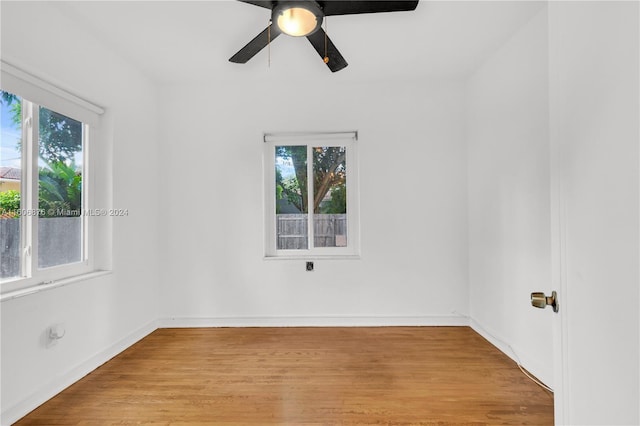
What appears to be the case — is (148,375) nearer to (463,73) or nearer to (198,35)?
(198,35)

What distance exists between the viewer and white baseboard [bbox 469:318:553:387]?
210 cm

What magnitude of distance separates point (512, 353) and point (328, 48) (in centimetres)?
264

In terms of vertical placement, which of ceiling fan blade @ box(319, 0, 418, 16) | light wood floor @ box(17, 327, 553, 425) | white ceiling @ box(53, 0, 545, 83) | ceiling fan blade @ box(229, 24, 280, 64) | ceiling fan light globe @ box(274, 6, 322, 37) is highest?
white ceiling @ box(53, 0, 545, 83)

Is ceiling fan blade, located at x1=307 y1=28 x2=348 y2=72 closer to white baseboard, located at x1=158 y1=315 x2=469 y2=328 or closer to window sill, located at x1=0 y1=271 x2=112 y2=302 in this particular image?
window sill, located at x1=0 y1=271 x2=112 y2=302

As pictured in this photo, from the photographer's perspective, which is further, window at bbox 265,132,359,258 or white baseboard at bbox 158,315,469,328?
window at bbox 265,132,359,258

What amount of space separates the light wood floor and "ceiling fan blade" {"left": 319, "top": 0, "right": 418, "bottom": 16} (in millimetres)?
2249

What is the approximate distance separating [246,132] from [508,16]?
7.91 feet

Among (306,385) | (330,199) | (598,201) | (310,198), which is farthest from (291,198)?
(598,201)

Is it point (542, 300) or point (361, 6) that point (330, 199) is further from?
point (542, 300)

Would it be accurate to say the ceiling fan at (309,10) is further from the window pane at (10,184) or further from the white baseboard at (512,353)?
the white baseboard at (512,353)

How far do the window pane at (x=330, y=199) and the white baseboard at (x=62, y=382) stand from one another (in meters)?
1.94

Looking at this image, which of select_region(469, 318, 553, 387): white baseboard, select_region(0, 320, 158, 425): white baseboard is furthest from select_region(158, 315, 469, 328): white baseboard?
select_region(0, 320, 158, 425): white baseboard

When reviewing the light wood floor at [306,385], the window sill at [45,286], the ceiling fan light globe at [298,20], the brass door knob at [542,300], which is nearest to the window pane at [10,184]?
the window sill at [45,286]

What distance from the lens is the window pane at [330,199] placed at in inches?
133
